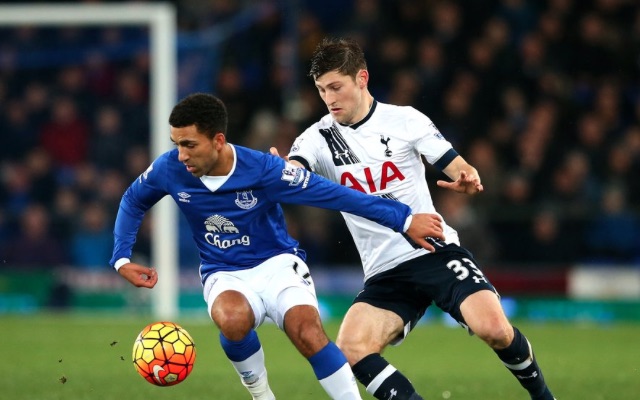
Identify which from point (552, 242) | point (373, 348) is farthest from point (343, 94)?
point (552, 242)

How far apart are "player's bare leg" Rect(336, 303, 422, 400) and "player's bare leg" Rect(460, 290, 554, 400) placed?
1.61 ft

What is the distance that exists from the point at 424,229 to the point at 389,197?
0.57 metres

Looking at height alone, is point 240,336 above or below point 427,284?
below

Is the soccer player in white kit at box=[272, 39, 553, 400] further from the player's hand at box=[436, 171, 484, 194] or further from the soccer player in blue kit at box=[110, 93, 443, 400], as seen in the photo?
the soccer player in blue kit at box=[110, 93, 443, 400]

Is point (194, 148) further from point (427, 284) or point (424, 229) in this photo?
point (427, 284)

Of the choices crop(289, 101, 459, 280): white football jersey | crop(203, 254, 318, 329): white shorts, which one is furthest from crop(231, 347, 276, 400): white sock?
crop(289, 101, 459, 280): white football jersey

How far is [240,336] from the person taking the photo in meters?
6.68

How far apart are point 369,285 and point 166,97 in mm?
8537

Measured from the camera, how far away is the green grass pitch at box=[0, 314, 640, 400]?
28.2 ft

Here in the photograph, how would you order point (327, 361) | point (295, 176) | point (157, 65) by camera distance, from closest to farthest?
point (327, 361) → point (295, 176) → point (157, 65)

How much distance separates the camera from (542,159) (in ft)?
51.9

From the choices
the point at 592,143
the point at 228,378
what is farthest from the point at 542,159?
the point at 228,378

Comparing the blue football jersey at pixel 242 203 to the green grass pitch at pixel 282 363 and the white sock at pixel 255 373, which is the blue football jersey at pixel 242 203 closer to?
the white sock at pixel 255 373

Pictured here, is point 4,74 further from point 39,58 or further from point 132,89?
point 132,89
